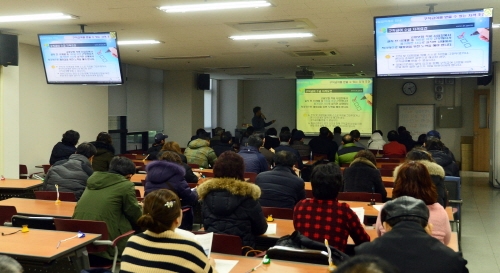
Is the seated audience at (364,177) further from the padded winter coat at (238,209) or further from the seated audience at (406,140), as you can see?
the seated audience at (406,140)

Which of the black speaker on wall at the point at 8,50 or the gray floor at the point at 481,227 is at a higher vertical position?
the black speaker on wall at the point at 8,50

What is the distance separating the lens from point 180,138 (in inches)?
547

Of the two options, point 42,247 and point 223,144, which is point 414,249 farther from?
point 223,144

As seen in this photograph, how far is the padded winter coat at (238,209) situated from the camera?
12.3 feet

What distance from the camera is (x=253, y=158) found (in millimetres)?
7359

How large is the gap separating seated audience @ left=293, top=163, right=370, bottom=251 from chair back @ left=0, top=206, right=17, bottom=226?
2664 millimetres

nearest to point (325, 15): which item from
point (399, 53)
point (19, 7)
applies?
point (399, 53)

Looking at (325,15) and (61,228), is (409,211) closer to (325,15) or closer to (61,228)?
(61,228)

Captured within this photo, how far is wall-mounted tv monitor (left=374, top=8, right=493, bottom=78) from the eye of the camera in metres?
4.82

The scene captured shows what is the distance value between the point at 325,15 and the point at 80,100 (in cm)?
598

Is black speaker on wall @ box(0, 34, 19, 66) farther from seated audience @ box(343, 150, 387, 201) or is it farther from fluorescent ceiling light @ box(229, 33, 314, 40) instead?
seated audience @ box(343, 150, 387, 201)

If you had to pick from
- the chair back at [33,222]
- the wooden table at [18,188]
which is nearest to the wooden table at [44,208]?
the chair back at [33,222]

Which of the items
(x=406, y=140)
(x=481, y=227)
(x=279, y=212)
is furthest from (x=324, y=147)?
(x=279, y=212)

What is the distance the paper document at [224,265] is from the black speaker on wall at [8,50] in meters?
5.67
